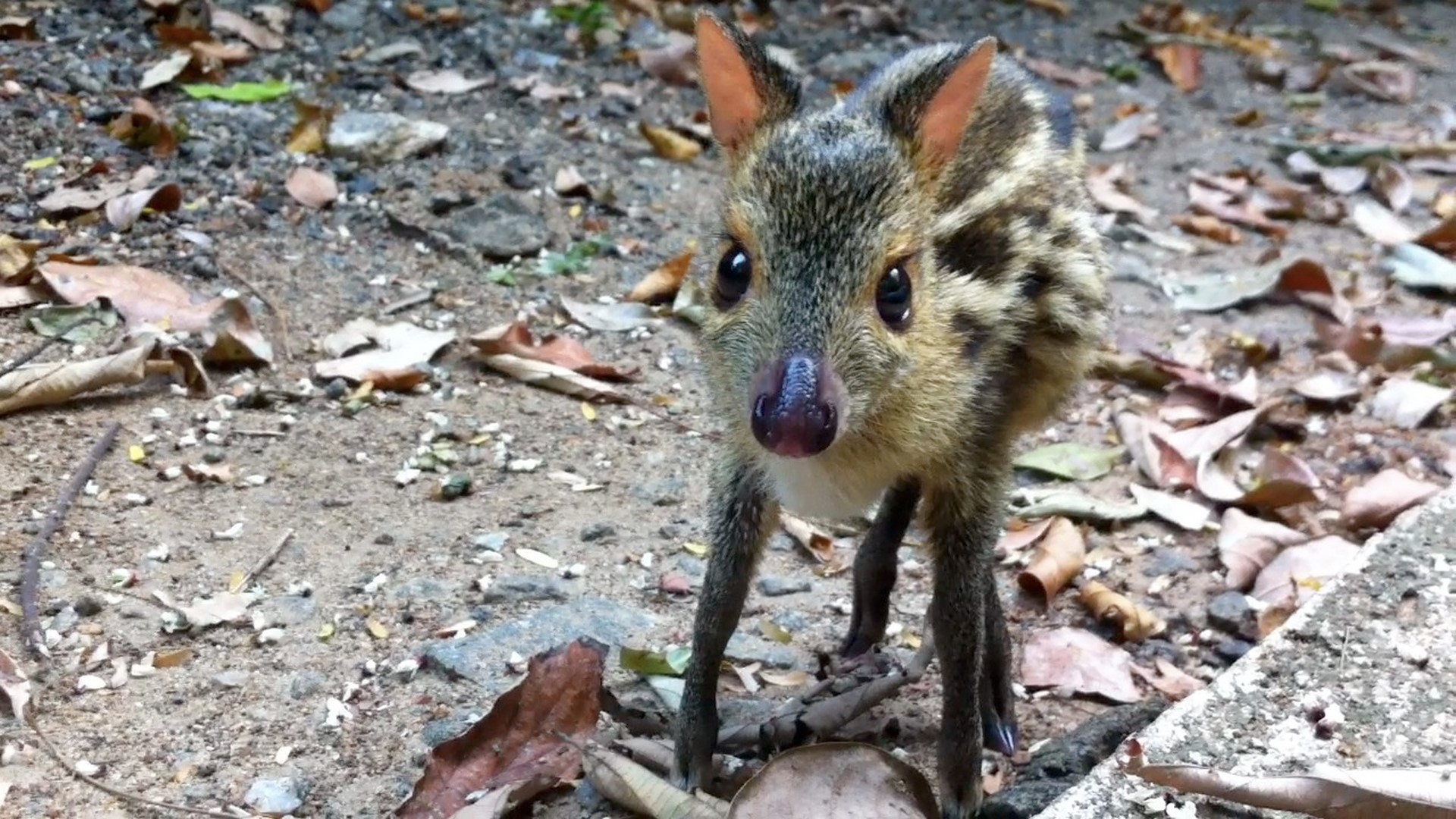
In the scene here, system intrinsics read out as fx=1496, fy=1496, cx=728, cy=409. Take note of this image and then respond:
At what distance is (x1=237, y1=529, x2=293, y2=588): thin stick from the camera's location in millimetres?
4062

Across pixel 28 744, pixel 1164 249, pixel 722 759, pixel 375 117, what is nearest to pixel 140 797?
pixel 28 744

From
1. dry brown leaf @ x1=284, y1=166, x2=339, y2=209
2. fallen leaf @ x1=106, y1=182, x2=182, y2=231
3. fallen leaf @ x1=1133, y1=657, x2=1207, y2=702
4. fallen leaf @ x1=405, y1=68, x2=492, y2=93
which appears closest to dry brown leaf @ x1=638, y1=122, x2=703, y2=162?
fallen leaf @ x1=405, y1=68, x2=492, y2=93

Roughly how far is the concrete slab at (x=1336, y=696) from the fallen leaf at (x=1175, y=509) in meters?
1.27

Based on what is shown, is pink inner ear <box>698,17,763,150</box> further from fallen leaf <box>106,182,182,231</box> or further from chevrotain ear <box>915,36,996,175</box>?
fallen leaf <box>106,182,182,231</box>

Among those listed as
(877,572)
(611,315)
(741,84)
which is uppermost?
(741,84)

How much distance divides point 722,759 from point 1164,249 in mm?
4409

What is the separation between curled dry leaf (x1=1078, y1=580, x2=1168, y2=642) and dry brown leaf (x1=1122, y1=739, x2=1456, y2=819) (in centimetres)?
148

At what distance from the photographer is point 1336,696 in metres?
3.10

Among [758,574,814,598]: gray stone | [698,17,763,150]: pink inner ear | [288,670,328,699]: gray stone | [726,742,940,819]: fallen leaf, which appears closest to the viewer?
[726,742,940,819]: fallen leaf

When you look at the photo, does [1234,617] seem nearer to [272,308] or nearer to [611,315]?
[611,315]

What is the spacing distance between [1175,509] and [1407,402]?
1240mm

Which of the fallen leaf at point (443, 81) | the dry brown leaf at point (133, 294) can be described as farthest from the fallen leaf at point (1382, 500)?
the fallen leaf at point (443, 81)

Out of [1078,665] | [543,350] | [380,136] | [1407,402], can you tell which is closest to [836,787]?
[1078,665]

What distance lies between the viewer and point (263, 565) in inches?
162
